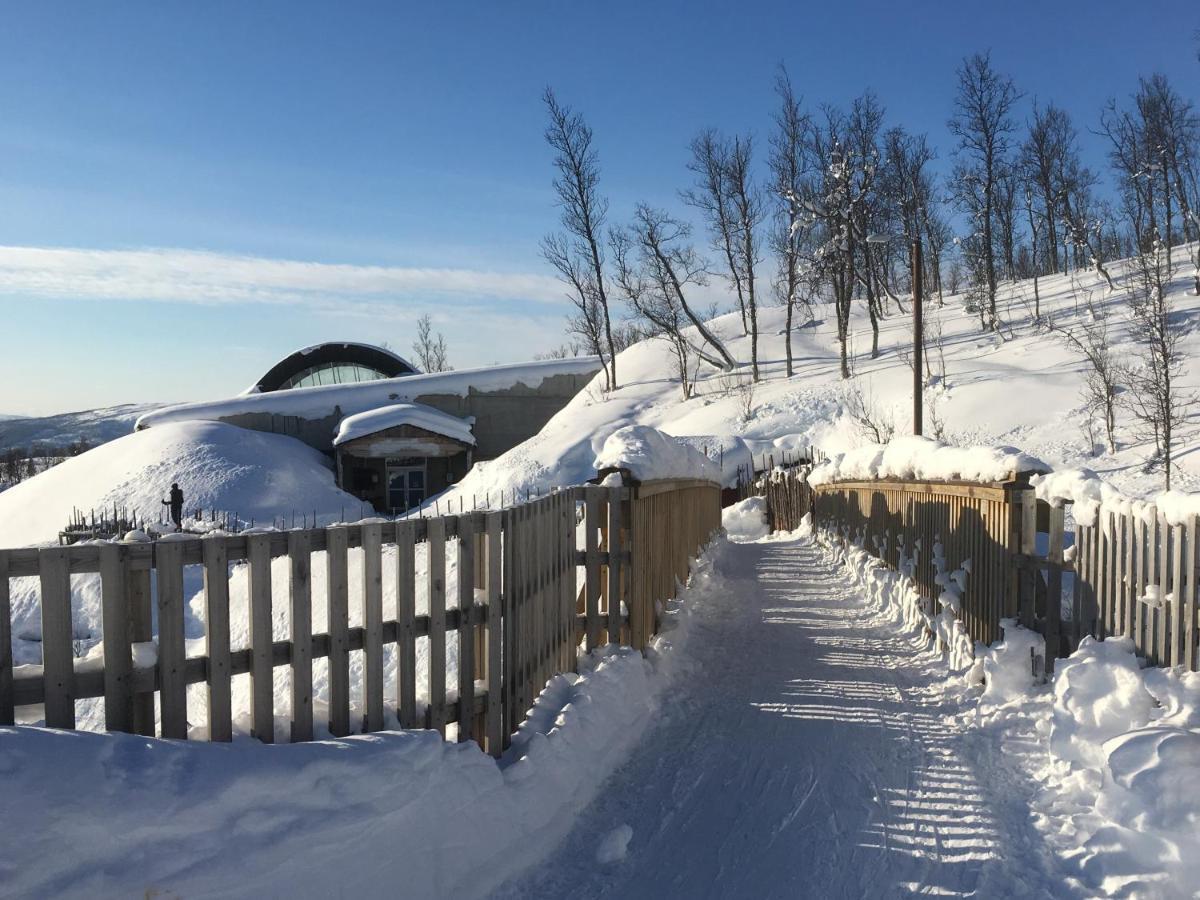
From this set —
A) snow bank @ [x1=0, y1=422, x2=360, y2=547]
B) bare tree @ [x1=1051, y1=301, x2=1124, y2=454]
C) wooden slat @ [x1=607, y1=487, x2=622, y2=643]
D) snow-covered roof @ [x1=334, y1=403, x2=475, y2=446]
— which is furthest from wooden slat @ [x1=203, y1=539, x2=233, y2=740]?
snow-covered roof @ [x1=334, y1=403, x2=475, y2=446]

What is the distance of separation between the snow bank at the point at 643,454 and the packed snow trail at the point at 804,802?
185 centimetres

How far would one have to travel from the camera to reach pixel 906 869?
13.1 ft

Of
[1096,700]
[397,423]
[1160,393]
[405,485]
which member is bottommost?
[405,485]

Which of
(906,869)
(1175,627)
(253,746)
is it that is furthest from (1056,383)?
(253,746)

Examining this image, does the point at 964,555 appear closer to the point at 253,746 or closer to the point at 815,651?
the point at 815,651

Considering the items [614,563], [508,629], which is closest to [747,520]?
[614,563]

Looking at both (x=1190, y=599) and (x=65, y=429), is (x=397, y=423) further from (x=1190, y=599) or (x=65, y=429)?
(x=65, y=429)

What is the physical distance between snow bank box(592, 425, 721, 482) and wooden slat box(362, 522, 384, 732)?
3699mm

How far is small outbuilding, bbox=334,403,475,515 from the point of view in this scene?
112 ft

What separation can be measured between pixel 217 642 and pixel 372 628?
0.82 metres

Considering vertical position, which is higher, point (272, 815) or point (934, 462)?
point (934, 462)

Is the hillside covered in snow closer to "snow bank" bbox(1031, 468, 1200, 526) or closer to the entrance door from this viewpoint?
the entrance door

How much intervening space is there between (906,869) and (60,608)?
3.72m

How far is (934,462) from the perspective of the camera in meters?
9.32
